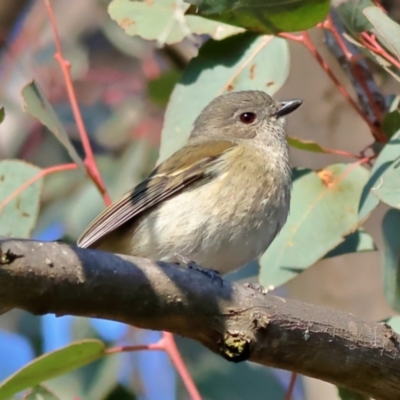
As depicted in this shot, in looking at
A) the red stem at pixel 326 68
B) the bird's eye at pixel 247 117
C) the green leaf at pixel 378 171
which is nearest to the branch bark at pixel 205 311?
the green leaf at pixel 378 171

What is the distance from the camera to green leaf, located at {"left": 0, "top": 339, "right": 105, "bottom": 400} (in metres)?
2.33

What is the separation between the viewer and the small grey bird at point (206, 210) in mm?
2811

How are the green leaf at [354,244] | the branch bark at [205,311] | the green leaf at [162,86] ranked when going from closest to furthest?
the branch bark at [205,311], the green leaf at [354,244], the green leaf at [162,86]

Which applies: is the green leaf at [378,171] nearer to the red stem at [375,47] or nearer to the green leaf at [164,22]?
the red stem at [375,47]

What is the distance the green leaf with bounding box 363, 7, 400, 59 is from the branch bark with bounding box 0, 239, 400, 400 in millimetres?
749

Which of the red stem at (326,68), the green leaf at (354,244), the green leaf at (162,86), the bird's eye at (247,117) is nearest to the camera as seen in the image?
the red stem at (326,68)

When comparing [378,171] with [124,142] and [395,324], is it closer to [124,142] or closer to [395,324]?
[395,324]

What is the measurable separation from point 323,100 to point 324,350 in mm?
2223

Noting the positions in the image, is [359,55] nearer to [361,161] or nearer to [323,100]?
[361,161]

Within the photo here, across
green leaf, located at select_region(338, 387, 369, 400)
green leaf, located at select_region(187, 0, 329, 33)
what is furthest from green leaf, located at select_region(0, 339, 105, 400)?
green leaf, located at select_region(187, 0, 329, 33)

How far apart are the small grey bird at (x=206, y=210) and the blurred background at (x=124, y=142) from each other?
624mm

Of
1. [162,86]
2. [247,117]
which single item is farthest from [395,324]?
[162,86]

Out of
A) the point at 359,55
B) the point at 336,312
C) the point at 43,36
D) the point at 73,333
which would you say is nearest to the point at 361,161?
the point at 359,55

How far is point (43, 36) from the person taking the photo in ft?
18.9
